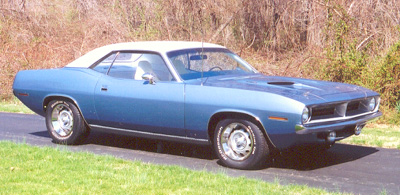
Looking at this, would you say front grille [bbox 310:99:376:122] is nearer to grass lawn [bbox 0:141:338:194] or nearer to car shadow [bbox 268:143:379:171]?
car shadow [bbox 268:143:379:171]

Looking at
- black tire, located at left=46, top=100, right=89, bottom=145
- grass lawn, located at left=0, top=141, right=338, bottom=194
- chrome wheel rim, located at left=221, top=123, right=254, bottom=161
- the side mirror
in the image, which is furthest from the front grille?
black tire, located at left=46, top=100, right=89, bottom=145

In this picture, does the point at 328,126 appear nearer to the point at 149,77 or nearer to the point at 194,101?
the point at 194,101

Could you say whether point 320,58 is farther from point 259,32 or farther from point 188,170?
point 188,170

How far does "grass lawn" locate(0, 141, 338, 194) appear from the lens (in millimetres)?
6168

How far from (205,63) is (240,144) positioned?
155cm

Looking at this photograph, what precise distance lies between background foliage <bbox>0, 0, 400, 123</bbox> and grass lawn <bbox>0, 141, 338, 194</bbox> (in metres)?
6.45

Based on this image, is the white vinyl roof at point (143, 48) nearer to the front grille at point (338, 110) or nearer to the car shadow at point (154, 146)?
the car shadow at point (154, 146)

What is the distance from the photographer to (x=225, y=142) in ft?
24.9

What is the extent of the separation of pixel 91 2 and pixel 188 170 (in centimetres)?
1508

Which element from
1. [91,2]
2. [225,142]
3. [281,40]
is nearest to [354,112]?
[225,142]

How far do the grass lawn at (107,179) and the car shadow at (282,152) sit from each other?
3.79 feet

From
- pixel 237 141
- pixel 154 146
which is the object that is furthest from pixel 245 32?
pixel 237 141

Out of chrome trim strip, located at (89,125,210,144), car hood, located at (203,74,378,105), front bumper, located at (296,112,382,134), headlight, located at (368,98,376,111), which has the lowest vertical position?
chrome trim strip, located at (89,125,210,144)

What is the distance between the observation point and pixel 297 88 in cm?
758
